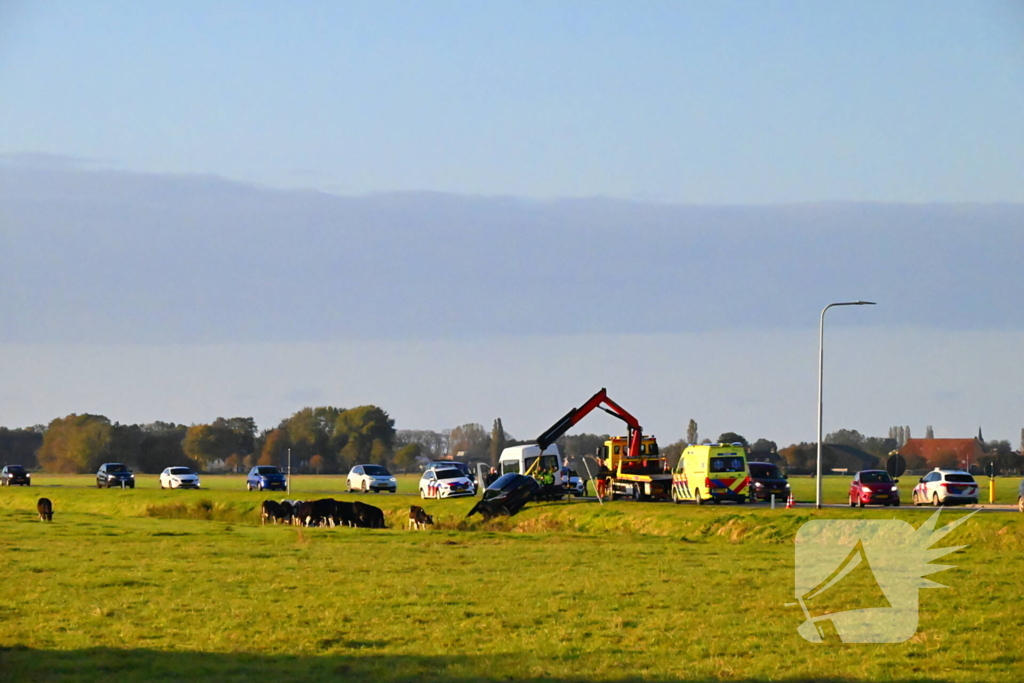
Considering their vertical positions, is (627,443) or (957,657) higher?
(627,443)

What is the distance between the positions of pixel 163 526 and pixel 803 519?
26.9 m

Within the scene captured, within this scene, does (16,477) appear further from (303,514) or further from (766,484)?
(766,484)

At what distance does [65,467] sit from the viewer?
168m

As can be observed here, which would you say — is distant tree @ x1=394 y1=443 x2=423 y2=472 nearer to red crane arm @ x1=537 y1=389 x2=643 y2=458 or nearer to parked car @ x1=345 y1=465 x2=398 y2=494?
parked car @ x1=345 y1=465 x2=398 y2=494

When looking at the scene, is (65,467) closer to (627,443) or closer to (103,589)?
(627,443)

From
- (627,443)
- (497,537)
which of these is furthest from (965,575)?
(627,443)

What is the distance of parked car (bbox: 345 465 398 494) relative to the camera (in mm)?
72062

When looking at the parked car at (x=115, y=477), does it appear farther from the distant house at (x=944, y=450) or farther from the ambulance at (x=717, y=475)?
the distant house at (x=944, y=450)

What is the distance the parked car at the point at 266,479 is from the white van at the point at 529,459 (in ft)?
66.8

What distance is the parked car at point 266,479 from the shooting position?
7762 centimetres

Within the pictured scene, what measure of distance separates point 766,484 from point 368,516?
56.6 feet

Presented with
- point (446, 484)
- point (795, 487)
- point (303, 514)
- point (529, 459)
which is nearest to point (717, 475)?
point (529, 459)

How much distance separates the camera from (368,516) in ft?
168

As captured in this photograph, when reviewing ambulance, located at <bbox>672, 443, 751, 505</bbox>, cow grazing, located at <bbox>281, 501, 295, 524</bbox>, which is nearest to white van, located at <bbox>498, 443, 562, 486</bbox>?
ambulance, located at <bbox>672, 443, 751, 505</bbox>
